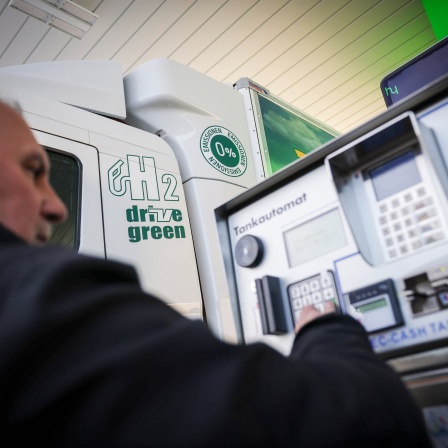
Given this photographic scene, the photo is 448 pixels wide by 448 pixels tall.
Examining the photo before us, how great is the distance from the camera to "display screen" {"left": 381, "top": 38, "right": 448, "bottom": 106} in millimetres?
1886

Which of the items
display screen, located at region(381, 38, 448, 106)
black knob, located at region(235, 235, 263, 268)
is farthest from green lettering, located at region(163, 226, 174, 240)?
display screen, located at region(381, 38, 448, 106)

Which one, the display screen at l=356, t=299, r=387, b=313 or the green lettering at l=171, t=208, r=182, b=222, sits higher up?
the green lettering at l=171, t=208, r=182, b=222

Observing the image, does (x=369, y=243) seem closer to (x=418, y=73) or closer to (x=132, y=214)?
(x=132, y=214)

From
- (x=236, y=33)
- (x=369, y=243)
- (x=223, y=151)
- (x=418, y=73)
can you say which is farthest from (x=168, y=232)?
(x=236, y=33)

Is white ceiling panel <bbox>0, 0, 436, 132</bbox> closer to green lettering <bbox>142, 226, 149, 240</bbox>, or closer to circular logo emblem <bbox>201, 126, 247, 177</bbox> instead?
circular logo emblem <bbox>201, 126, 247, 177</bbox>

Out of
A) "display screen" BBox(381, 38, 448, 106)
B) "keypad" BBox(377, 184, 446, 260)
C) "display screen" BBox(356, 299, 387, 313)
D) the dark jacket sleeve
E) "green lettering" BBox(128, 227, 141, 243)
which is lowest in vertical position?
the dark jacket sleeve

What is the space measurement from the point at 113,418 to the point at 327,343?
1.01ft

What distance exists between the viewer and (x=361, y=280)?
3.05ft

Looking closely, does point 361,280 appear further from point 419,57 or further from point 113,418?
→ point 419,57

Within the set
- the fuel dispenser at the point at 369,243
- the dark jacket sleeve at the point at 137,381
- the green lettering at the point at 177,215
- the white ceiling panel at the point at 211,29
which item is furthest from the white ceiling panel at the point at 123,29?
the dark jacket sleeve at the point at 137,381

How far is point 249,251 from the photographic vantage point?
44.4 inches

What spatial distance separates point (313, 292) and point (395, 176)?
29 centimetres

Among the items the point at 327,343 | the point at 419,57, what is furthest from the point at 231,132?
the point at 327,343

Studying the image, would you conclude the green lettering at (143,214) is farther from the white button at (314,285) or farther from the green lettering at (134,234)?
the white button at (314,285)
